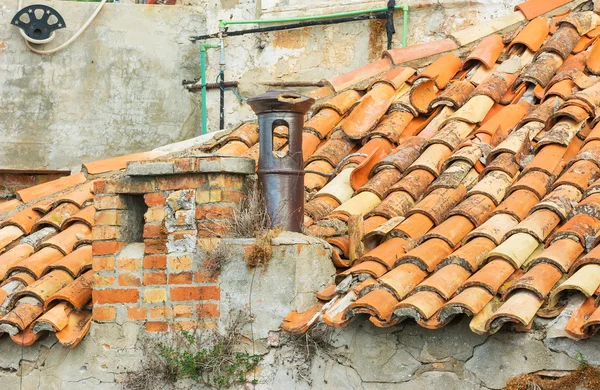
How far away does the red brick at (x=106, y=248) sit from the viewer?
6.36m

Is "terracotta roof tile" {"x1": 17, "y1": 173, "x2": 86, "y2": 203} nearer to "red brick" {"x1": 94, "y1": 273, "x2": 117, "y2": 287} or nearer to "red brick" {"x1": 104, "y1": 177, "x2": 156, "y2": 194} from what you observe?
"red brick" {"x1": 104, "y1": 177, "x2": 156, "y2": 194}

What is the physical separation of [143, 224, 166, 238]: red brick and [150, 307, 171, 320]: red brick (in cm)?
44

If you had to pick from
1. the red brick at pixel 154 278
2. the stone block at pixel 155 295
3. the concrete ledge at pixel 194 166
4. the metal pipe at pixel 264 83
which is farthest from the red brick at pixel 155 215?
the metal pipe at pixel 264 83

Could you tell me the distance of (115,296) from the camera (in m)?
6.30

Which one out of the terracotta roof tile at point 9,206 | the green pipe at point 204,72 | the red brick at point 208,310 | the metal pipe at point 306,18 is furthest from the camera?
the green pipe at point 204,72

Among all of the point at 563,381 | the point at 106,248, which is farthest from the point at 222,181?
the point at 563,381

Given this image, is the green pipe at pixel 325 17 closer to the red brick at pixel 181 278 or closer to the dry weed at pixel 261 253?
the dry weed at pixel 261 253

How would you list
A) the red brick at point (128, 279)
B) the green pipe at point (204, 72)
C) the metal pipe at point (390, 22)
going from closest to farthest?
the red brick at point (128, 279)
the metal pipe at point (390, 22)
the green pipe at point (204, 72)

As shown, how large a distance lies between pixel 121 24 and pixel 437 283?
6.09m

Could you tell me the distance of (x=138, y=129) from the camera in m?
10.5

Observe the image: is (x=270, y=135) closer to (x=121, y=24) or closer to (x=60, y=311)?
(x=60, y=311)

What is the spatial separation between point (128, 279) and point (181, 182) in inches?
27.3

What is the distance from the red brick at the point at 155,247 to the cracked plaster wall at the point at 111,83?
4119 millimetres

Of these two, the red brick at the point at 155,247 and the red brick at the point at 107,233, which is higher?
the red brick at the point at 107,233
